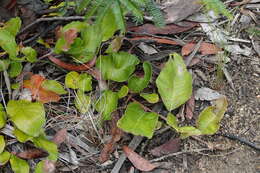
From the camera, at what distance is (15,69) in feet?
6.32

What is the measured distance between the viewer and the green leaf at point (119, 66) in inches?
74.1

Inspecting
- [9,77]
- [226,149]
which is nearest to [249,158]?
[226,149]

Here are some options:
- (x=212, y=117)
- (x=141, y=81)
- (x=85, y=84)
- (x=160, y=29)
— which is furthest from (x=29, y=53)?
(x=212, y=117)

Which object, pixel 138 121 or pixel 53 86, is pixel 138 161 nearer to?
pixel 138 121

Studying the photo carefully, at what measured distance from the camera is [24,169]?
174 centimetres

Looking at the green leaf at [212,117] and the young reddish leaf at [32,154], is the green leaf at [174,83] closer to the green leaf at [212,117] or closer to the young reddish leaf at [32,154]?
the green leaf at [212,117]

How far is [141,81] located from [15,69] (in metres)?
0.57

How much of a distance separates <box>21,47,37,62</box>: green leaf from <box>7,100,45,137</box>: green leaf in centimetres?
21

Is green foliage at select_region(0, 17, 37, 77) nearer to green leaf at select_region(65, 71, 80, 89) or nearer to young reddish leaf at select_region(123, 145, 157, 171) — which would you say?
green leaf at select_region(65, 71, 80, 89)

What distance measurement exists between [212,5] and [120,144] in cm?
68

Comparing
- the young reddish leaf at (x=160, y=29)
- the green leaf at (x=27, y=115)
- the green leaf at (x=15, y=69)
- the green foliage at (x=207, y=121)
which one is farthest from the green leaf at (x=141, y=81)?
the green leaf at (x=15, y=69)

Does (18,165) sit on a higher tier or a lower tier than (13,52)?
lower

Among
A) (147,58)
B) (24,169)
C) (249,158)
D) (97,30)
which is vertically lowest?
(249,158)

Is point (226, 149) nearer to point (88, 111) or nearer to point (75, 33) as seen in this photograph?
point (88, 111)
